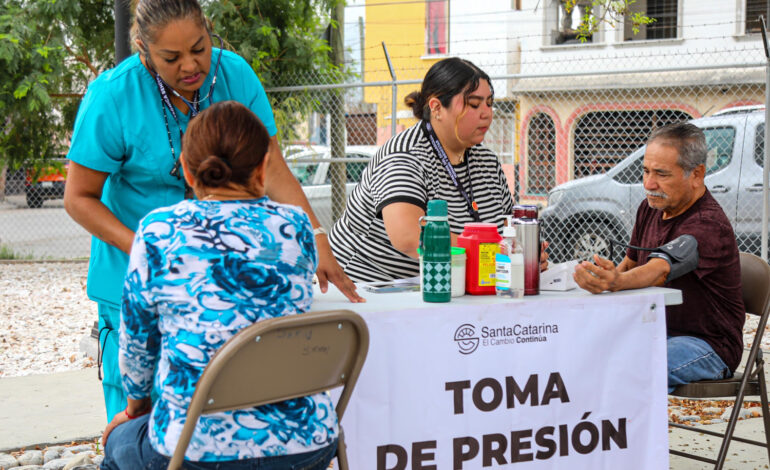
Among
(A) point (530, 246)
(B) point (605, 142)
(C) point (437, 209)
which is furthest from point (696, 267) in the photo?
(B) point (605, 142)

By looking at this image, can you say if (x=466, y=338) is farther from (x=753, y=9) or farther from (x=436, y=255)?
(x=753, y=9)

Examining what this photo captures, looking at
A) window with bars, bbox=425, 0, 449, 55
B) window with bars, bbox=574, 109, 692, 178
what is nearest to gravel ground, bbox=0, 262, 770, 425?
window with bars, bbox=574, 109, 692, 178

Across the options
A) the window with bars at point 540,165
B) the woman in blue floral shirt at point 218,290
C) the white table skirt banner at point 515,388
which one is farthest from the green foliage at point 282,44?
the woman in blue floral shirt at point 218,290

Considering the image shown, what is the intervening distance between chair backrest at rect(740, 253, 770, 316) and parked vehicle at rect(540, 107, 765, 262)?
4440 millimetres

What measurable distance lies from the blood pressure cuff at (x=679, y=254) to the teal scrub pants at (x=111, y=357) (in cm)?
184

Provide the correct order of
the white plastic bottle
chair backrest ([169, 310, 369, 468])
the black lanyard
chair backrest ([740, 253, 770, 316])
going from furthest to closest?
chair backrest ([740, 253, 770, 316]) < the white plastic bottle < the black lanyard < chair backrest ([169, 310, 369, 468])

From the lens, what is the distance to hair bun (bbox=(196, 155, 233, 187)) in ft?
6.50

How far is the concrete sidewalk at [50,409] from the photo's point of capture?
14.5ft

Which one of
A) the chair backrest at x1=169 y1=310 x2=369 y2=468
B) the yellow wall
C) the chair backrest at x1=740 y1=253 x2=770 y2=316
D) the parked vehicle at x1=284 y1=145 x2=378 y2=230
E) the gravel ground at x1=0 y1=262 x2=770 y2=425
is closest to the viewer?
the chair backrest at x1=169 y1=310 x2=369 y2=468

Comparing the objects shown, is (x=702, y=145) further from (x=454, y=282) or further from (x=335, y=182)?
(x=335, y=182)

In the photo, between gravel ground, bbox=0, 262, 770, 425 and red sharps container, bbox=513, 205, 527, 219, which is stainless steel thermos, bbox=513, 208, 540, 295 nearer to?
red sharps container, bbox=513, 205, 527, 219

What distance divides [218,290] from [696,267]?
1.97 metres

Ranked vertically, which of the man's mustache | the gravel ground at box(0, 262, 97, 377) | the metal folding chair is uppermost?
the man's mustache

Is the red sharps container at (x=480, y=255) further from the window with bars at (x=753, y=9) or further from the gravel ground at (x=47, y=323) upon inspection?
the window with bars at (x=753, y=9)
